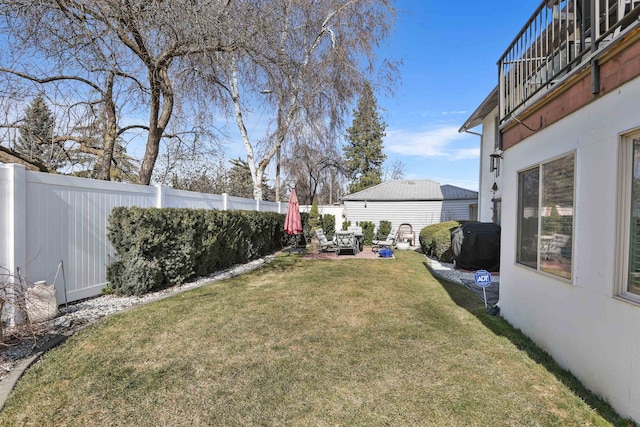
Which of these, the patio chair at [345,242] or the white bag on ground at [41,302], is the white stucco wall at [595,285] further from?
the patio chair at [345,242]

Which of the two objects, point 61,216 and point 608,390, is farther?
point 61,216

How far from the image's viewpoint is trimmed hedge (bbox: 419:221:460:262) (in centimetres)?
1088

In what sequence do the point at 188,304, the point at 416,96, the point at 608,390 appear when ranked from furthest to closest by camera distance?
the point at 416,96 → the point at 188,304 → the point at 608,390

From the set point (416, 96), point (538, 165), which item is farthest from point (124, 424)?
point (416, 96)

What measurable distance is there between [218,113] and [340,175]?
23556 millimetres

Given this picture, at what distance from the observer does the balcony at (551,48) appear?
3.13 meters

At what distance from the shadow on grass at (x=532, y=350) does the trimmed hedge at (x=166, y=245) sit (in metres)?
5.39

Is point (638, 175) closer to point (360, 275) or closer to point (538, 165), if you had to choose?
point (538, 165)

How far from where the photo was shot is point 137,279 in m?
5.83

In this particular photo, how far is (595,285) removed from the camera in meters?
2.76

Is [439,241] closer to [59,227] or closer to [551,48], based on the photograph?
[551,48]

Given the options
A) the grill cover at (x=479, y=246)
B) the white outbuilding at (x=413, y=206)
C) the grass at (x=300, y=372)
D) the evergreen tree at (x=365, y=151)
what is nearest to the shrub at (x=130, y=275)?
the grass at (x=300, y=372)

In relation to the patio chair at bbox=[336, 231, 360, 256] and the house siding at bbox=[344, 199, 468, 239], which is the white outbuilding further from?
the patio chair at bbox=[336, 231, 360, 256]

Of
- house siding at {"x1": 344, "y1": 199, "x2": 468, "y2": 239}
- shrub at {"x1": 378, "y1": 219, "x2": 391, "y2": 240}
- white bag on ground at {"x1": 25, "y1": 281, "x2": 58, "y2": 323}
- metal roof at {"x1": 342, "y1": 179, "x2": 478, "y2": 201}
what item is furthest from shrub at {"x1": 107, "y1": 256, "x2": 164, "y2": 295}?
metal roof at {"x1": 342, "y1": 179, "x2": 478, "y2": 201}
